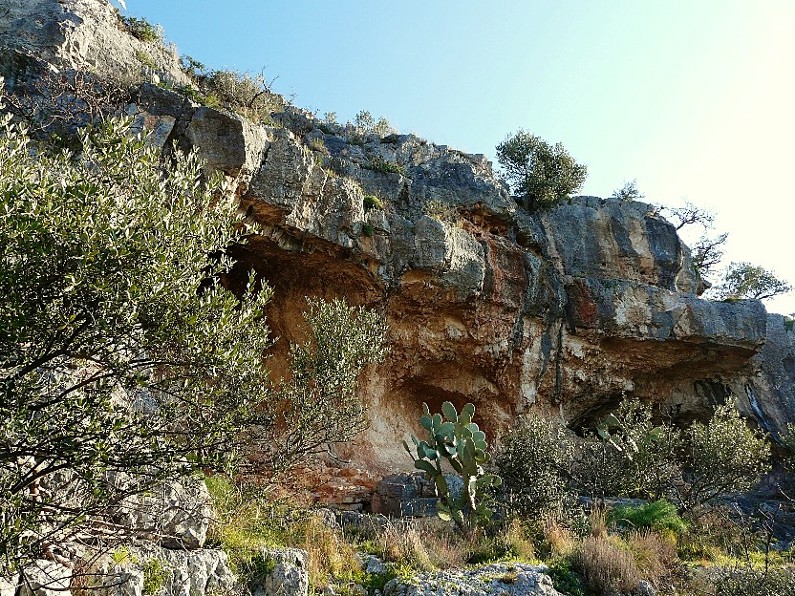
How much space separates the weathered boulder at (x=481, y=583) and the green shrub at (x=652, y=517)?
459 cm

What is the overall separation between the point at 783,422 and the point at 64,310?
956 inches

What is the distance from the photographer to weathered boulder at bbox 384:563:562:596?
775 cm

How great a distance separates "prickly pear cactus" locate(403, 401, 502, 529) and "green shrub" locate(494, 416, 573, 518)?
0.87 metres

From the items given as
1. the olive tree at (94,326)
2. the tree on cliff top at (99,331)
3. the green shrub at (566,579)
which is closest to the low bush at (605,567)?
the green shrub at (566,579)

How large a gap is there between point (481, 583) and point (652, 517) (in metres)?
6.24

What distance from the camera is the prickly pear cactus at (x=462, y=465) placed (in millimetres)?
11555

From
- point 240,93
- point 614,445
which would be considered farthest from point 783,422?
point 240,93

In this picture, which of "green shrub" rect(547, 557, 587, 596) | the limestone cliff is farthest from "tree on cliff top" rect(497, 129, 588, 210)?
"green shrub" rect(547, 557, 587, 596)

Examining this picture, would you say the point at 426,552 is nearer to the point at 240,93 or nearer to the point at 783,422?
the point at 240,93

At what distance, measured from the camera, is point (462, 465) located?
12086 mm

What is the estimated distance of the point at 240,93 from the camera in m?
17.5

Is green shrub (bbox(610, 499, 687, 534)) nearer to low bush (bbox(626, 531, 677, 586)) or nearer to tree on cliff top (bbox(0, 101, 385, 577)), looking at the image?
low bush (bbox(626, 531, 677, 586))

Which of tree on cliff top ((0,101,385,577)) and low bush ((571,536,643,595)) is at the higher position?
tree on cliff top ((0,101,385,577))

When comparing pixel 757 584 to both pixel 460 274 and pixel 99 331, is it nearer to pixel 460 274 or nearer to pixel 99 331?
pixel 99 331
